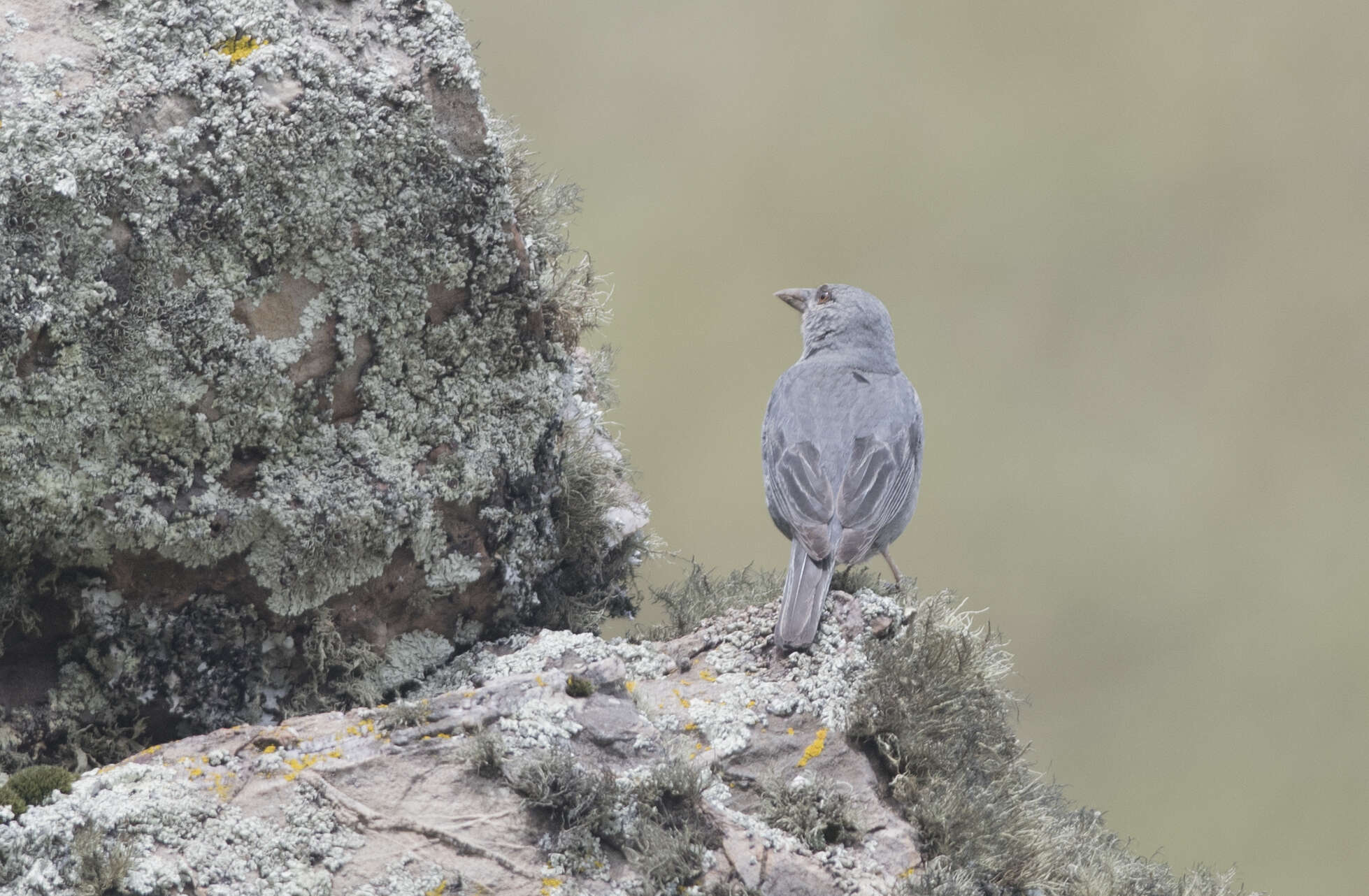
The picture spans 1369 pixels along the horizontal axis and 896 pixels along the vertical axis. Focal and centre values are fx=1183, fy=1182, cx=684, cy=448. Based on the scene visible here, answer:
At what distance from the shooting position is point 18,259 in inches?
142

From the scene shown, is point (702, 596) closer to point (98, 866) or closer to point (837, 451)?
point (837, 451)

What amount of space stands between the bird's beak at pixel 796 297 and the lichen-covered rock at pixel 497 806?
3.28 metres

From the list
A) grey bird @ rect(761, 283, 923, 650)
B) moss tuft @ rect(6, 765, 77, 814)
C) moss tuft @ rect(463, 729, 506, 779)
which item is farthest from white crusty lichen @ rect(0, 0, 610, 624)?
grey bird @ rect(761, 283, 923, 650)

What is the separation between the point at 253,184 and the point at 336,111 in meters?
0.37

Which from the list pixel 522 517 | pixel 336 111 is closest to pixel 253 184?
pixel 336 111

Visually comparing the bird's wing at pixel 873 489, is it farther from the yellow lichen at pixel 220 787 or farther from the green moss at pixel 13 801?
the green moss at pixel 13 801

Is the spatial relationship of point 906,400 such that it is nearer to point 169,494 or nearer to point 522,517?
point 522,517

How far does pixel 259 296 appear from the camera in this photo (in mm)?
3973

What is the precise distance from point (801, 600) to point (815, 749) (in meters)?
0.70

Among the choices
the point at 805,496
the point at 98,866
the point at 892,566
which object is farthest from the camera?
the point at 892,566

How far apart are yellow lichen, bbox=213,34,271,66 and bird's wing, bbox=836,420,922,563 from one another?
2938mm

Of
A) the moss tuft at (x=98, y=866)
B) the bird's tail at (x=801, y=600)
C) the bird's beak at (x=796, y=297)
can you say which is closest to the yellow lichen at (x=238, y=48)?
the moss tuft at (x=98, y=866)

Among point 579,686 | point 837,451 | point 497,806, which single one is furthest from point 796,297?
point 497,806

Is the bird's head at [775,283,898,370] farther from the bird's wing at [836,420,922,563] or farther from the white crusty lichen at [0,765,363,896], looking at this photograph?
the white crusty lichen at [0,765,363,896]
